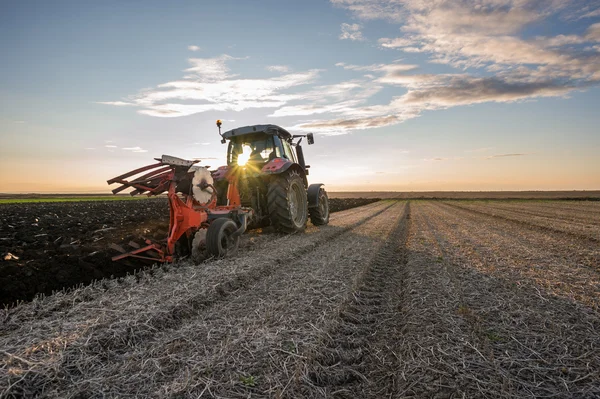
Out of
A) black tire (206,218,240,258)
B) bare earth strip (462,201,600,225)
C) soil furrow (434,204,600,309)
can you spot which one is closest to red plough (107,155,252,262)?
black tire (206,218,240,258)

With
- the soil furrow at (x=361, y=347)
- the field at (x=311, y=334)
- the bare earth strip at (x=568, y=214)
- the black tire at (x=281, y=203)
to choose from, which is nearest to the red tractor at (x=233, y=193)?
the black tire at (x=281, y=203)

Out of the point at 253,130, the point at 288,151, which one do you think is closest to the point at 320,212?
the point at 288,151

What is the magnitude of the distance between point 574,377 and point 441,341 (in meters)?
0.98

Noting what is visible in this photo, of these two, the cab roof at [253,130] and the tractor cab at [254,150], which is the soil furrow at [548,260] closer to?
the tractor cab at [254,150]

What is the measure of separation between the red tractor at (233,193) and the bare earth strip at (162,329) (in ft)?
2.38

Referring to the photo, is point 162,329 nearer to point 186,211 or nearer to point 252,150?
point 186,211

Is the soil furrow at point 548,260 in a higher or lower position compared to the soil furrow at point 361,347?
higher

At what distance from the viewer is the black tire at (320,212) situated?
40.0 feet

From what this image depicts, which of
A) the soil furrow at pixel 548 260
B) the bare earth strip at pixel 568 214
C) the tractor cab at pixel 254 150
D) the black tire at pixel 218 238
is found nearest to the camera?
the soil furrow at pixel 548 260

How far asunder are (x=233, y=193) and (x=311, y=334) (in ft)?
18.6

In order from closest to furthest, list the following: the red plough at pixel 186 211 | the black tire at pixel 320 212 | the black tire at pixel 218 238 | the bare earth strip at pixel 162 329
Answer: the bare earth strip at pixel 162 329 < the red plough at pixel 186 211 < the black tire at pixel 218 238 < the black tire at pixel 320 212

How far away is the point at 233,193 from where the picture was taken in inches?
333

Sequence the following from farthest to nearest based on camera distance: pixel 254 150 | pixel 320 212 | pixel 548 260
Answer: pixel 320 212 → pixel 254 150 → pixel 548 260

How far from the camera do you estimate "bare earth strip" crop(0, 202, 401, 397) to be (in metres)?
2.56
